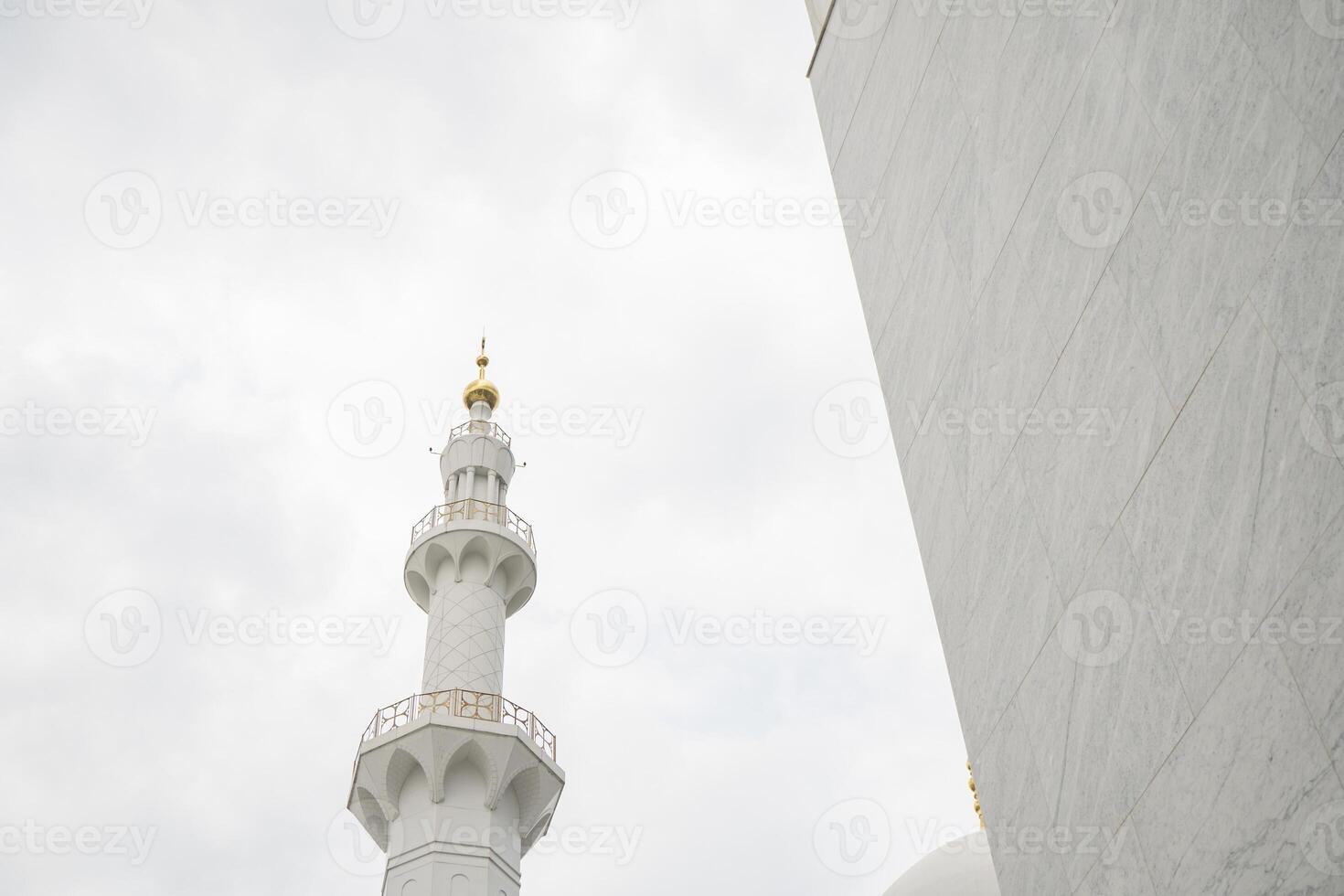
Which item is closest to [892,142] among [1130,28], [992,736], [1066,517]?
[1130,28]

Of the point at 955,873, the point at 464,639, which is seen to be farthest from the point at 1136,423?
the point at 464,639

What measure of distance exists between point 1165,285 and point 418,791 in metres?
16.6

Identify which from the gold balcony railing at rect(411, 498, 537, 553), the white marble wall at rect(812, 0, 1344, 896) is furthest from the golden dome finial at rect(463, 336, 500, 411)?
the white marble wall at rect(812, 0, 1344, 896)

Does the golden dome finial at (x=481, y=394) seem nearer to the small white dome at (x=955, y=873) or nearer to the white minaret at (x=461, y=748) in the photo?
the white minaret at (x=461, y=748)

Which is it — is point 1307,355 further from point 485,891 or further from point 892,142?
point 485,891

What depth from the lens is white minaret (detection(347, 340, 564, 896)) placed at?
19703mm

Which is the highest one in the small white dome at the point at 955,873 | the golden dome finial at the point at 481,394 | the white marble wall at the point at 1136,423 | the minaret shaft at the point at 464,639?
the golden dome finial at the point at 481,394

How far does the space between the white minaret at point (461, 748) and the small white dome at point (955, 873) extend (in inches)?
247

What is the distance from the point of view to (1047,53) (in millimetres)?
8344

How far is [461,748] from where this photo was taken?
20672 millimetres

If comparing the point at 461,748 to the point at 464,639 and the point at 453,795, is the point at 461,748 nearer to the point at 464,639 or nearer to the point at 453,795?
the point at 453,795

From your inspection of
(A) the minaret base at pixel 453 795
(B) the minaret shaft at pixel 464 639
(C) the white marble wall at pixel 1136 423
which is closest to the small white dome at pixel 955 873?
(A) the minaret base at pixel 453 795

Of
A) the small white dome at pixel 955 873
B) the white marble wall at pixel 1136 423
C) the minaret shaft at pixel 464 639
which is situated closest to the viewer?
the white marble wall at pixel 1136 423

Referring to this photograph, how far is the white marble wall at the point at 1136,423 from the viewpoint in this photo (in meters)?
5.62
